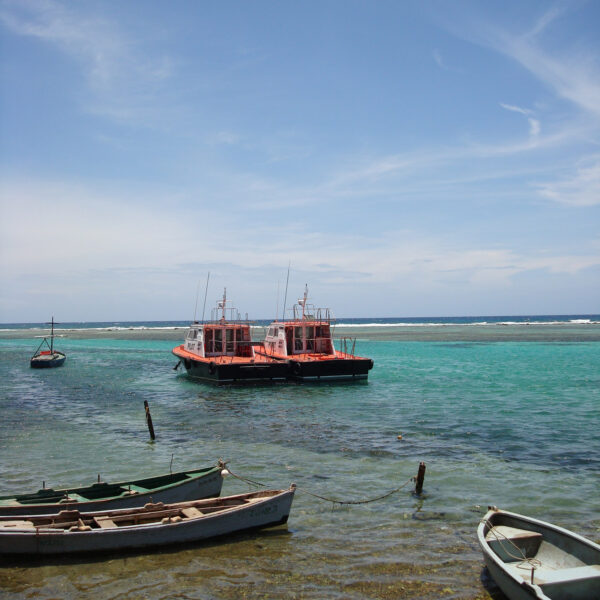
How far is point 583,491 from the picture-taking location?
13.7m

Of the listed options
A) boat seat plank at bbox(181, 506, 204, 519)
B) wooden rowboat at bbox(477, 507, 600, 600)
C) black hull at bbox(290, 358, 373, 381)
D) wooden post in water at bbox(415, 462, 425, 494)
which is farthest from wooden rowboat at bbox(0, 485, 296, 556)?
black hull at bbox(290, 358, 373, 381)

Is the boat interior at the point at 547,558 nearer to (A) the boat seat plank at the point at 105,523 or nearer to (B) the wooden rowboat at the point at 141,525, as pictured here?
(B) the wooden rowboat at the point at 141,525

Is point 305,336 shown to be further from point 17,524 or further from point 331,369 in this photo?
point 17,524

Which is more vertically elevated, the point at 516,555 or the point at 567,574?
the point at 567,574

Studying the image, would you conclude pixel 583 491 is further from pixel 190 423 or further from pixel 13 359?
pixel 13 359

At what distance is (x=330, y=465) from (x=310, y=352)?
76.2 feet

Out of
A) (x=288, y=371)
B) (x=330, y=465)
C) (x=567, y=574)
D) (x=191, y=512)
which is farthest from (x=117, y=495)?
(x=288, y=371)

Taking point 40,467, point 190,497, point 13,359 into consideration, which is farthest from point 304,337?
point 13,359

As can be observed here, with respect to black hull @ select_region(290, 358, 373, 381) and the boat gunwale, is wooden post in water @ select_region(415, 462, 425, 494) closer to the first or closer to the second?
the boat gunwale

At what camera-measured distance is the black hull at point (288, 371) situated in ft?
112

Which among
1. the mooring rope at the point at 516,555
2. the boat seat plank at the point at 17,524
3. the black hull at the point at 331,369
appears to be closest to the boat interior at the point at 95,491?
the boat seat plank at the point at 17,524

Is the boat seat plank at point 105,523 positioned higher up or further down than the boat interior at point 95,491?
further down

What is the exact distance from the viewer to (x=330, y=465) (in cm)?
1636

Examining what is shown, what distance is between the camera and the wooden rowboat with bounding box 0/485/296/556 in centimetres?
1003
